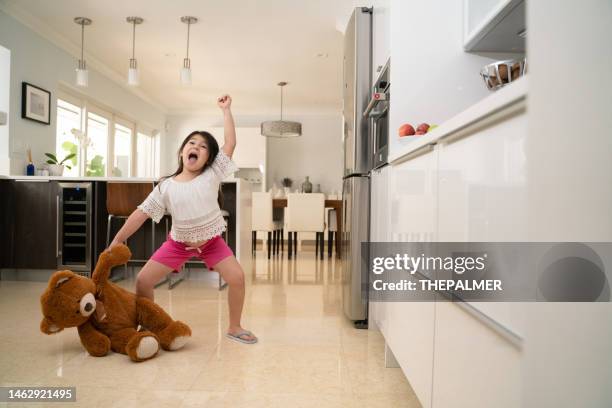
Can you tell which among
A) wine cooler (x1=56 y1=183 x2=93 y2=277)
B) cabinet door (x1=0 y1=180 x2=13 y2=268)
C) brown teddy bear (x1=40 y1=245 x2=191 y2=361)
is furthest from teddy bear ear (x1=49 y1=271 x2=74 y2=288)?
cabinet door (x1=0 y1=180 x2=13 y2=268)

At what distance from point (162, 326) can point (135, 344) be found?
0.81 ft

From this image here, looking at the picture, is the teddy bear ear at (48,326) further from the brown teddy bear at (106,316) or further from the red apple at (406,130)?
the red apple at (406,130)

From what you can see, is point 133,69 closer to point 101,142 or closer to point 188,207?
point 101,142

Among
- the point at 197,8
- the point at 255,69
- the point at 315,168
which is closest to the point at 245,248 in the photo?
the point at 197,8

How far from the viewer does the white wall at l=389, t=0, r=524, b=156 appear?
72.7 inches

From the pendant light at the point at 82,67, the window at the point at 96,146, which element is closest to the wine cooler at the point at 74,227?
the pendant light at the point at 82,67

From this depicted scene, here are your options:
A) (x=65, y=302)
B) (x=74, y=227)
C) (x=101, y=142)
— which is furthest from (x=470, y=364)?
(x=101, y=142)

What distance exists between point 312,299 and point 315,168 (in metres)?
5.75

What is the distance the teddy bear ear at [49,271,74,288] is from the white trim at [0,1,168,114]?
3.60m

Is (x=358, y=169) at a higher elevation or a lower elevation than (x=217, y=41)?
lower

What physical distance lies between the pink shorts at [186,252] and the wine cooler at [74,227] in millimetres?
1999

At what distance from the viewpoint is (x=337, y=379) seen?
5.89 ft

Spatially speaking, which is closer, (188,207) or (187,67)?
(188,207)

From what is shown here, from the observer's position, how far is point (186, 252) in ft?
7.77
